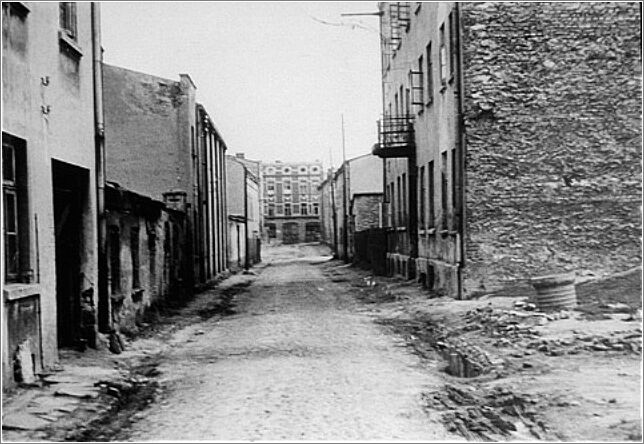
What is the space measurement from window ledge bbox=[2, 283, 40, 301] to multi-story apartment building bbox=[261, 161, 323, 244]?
91.6 metres

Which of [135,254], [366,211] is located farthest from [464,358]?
[366,211]

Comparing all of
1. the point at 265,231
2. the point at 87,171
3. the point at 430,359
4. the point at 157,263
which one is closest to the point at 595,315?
the point at 430,359

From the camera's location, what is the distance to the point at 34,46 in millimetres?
9734

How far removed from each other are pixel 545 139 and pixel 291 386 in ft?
30.9

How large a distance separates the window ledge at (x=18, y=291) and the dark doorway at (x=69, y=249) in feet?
7.10

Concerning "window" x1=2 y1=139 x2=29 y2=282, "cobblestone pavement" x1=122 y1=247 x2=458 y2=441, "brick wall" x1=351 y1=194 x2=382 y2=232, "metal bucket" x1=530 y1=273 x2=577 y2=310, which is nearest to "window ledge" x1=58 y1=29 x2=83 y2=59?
"window" x1=2 y1=139 x2=29 y2=282

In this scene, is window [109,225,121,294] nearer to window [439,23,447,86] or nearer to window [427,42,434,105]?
window [439,23,447,86]

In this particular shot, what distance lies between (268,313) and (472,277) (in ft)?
15.3

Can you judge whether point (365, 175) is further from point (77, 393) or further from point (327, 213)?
point (77, 393)

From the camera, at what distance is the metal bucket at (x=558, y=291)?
1316cm

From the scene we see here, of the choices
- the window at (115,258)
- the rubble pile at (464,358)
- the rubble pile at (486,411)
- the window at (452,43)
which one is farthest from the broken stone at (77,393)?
the window at (452,43)

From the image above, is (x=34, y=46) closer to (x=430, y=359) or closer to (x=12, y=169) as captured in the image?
(x=12, y=169)

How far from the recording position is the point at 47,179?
1002 centimetres

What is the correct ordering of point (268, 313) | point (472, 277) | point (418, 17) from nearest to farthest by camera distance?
point (472, 277), point (268, 313), point (418, 17)
